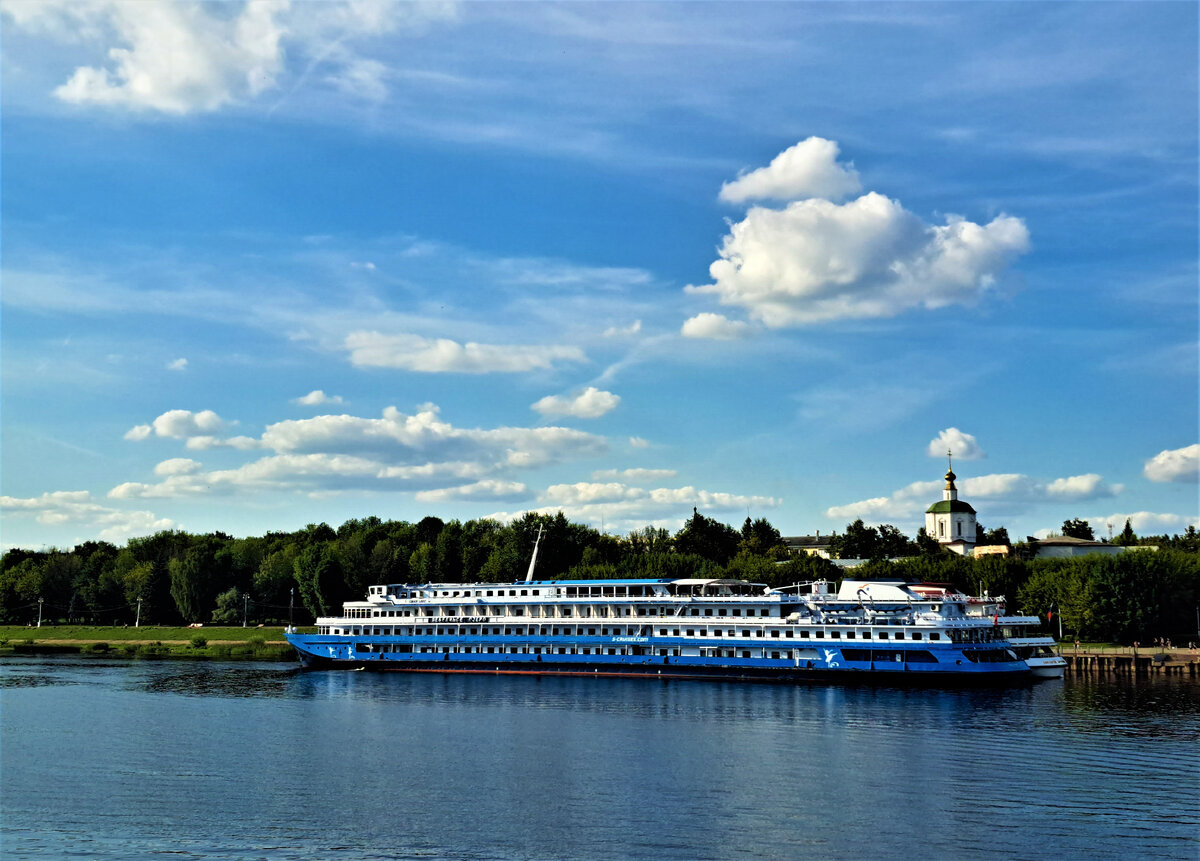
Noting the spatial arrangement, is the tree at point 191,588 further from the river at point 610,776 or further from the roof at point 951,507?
the roof at point 951,507

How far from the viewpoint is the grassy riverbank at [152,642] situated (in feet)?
401

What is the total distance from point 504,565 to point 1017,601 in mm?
64119

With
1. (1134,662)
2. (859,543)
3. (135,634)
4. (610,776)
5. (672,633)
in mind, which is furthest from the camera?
(859,543)

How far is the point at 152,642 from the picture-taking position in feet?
442

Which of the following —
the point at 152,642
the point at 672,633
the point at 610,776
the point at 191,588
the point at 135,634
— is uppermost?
the point at 191,588

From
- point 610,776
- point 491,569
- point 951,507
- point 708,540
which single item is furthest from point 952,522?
point 610,776

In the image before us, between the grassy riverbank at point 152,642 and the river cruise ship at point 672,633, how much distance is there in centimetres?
1758

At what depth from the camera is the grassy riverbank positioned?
401 feet

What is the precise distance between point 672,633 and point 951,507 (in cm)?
10667

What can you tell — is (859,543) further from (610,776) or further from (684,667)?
(610,776)

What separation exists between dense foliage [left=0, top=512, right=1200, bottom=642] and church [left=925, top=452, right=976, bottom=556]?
8.90 metres

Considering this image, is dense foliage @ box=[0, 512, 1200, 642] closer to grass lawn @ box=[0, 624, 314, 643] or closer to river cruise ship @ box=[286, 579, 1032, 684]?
grass lawn @ box=[0, 624, 314, 643]

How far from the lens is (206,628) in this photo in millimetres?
143250

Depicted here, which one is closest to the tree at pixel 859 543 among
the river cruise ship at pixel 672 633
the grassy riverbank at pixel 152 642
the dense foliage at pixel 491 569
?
the dense foliage at pixel 491 569
